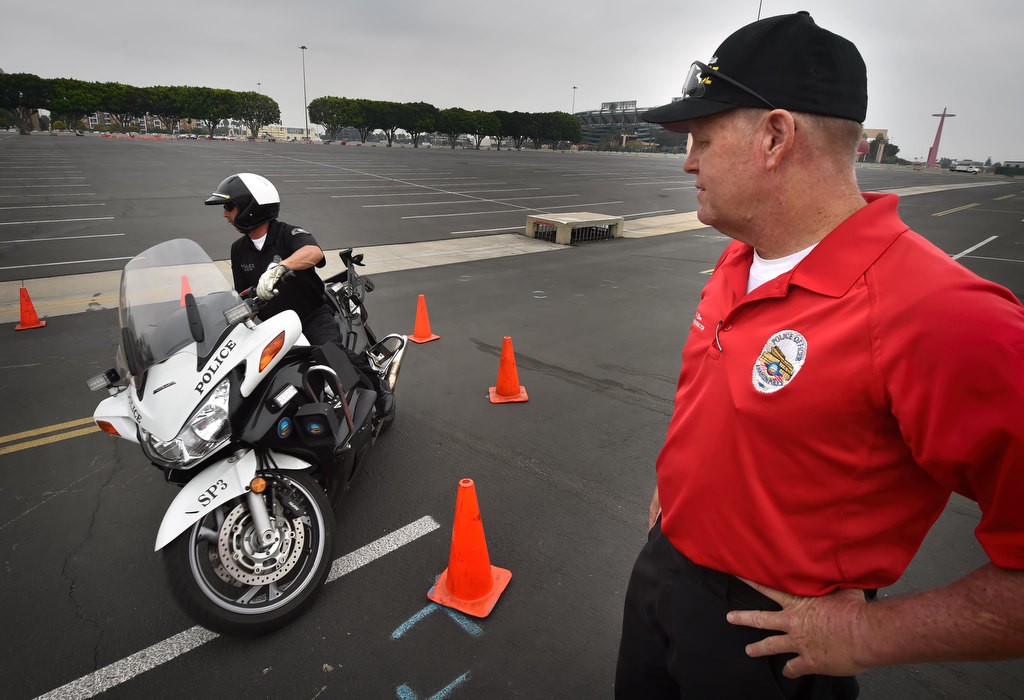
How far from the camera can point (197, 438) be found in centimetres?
254

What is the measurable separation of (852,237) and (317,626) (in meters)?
2.98

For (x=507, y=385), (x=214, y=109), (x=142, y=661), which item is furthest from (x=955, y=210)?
(x=214, y=109)

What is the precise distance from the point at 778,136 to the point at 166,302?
3.06 metres

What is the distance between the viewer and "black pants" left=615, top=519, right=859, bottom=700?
137cm

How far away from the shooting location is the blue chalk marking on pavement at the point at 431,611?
9.39 ft

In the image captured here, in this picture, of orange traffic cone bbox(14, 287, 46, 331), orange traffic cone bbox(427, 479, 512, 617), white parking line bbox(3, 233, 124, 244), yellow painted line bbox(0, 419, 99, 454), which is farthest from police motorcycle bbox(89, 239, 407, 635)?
white parking line bbox(3, 233, 124, 244)

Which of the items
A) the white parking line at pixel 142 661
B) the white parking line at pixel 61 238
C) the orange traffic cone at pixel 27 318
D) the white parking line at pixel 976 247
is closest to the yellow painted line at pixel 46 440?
the white parking line at pixel 142 661

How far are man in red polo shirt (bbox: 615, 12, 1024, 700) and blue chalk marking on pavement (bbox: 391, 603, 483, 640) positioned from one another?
1.54 metres

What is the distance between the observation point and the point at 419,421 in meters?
5.10

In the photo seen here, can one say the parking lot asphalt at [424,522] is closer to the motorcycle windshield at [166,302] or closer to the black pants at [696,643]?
the black pants at [696,643]

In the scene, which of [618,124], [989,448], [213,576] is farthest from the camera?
[618,124]

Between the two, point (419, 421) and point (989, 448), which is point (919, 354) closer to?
point (989, 448)

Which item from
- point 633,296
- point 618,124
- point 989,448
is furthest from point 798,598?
point 618,124

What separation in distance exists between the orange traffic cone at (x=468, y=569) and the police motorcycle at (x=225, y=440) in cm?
67
